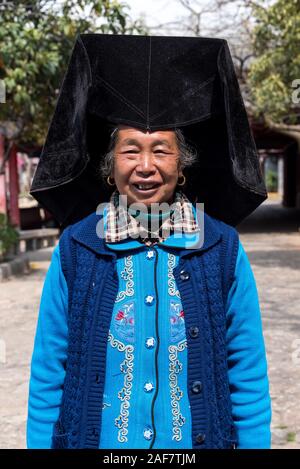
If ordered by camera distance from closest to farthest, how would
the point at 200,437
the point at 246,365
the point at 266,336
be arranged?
the point at 200,437, the point at 246,365, the point at 266,336

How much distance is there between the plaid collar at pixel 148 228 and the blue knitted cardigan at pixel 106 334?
0.16 ft

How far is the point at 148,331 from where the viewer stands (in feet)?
5.13

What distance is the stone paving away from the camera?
144 inches

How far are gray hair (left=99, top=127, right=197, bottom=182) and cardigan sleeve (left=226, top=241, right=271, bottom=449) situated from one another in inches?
12.0

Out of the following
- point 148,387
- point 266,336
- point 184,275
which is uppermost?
point 184,275

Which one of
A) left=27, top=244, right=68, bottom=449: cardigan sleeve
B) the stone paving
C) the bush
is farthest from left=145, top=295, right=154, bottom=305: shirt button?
the bush

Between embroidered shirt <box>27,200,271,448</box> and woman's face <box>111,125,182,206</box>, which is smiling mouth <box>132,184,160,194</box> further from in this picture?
embroidered shirt <box>27,200,271,448</box>

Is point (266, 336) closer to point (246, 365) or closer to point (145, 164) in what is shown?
point (246, 365)

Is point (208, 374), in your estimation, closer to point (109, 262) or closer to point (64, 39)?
point (109, 262)

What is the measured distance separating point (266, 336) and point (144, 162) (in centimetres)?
433

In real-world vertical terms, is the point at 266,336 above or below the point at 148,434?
below

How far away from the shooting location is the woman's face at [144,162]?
1572 millimetres

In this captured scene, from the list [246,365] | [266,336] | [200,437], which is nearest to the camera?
[200,437]

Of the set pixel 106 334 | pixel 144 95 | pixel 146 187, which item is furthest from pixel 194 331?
pixel 144 95
